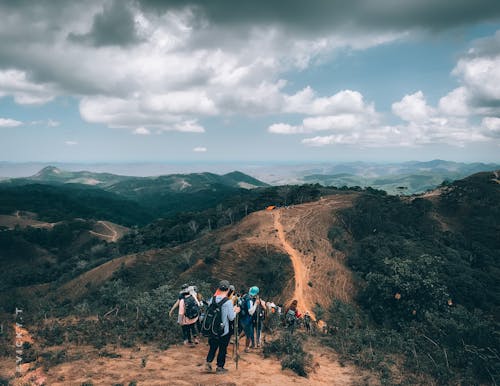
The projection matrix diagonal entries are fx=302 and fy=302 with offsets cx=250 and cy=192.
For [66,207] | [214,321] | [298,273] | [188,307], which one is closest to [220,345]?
[214,321]

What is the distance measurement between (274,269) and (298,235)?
9.06m

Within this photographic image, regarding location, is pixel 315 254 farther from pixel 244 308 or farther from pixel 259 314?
pixel 244 308

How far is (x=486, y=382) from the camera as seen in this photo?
10172 millimetres

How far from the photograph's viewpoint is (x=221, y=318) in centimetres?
820

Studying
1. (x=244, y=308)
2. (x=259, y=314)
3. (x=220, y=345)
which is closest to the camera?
(x=220, y=345)

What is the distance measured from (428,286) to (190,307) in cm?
2730

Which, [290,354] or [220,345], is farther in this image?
[290,354]

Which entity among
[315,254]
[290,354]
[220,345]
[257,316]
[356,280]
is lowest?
[356,280]

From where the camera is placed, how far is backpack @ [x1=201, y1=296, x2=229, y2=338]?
8.22 metres

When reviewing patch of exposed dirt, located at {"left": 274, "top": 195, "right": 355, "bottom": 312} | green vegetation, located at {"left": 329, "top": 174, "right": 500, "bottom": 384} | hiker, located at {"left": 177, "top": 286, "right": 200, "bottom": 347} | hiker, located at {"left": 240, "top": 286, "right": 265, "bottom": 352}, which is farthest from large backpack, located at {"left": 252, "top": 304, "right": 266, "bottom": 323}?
patch of exposed dirt, located at {"left": 274, "top": 195, "right": 355, "bottom": 312}

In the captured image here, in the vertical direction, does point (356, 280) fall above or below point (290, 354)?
below

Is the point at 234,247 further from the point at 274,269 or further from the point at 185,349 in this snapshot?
the point at 185,349

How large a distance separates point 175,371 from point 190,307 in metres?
Result: 1.90

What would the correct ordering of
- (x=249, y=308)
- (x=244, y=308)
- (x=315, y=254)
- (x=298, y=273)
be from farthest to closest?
(x=315, y=254) < (x=298, y=273) < (x=244, y=308) < (x=249, y=308)
